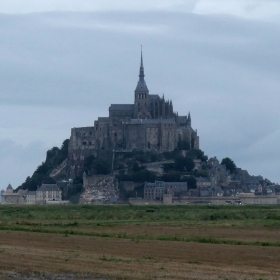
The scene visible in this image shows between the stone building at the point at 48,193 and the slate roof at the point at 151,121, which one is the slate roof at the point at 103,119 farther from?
the stone building at the point at 48,193

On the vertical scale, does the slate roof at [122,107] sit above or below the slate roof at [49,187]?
above

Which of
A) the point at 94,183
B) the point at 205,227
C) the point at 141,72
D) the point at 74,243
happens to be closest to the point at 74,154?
the point at 94,183

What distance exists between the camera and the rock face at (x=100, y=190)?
438 ft

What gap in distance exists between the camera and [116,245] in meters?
35.6

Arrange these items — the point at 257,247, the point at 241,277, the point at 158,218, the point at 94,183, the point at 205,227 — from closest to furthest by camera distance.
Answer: the point at 241,277 → the point at 257,247 → the point at 205,227 → the point at 158,218 → the point at 94,183

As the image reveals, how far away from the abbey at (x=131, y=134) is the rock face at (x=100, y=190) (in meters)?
5.62

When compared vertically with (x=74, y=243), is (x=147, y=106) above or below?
above

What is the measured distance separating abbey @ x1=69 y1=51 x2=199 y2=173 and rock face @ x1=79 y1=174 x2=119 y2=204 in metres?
5.62

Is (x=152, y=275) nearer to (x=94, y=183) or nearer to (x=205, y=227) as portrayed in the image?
(x=205, y=227)

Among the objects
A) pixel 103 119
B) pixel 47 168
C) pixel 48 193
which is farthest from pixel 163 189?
pixel 47 168

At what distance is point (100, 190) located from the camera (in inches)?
5340

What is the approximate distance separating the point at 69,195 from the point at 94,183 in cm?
387

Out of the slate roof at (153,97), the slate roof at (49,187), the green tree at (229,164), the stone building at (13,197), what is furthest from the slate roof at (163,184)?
the stone building at (13,197)

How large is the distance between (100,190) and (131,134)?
10.3m
